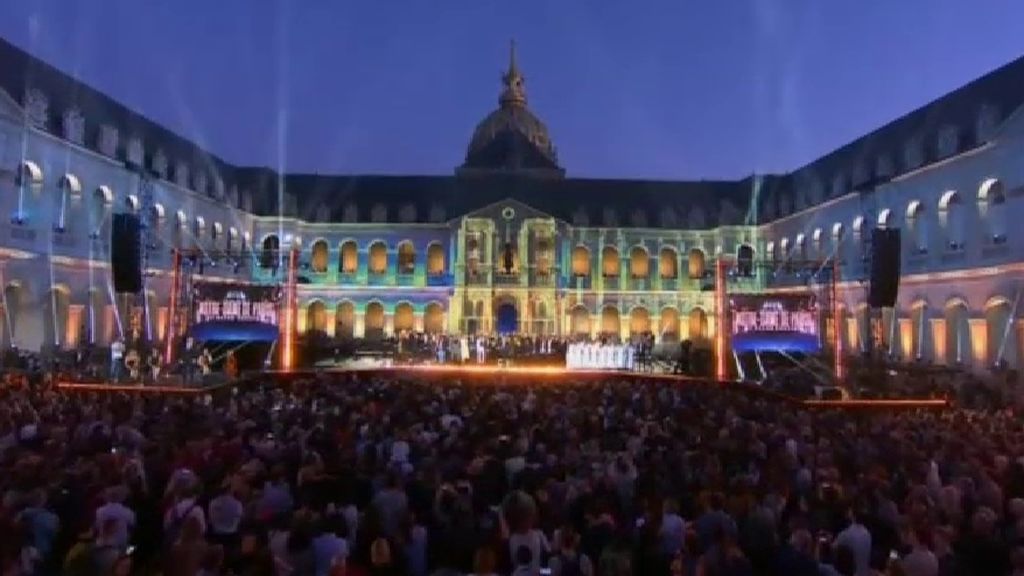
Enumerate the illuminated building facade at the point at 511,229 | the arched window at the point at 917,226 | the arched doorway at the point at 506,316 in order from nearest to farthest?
the illuminated building facade at the point at 511,229 < the arched window at the point at 917,226 < the arched doorway at the point at 506,316

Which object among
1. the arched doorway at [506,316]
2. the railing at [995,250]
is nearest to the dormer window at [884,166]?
the railing at [995,250]

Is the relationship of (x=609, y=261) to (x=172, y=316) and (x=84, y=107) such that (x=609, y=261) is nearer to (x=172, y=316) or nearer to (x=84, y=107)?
(x=84, y=107)

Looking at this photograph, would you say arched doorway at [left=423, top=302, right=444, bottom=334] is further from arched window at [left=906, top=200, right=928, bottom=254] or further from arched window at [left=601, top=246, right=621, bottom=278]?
arched window at [left=906, top=200, right=928, bottom=254]

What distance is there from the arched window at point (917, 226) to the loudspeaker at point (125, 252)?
3211 cm

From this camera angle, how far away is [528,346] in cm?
4828

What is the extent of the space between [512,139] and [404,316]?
20.0 metres

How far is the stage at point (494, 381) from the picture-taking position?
23.5 m

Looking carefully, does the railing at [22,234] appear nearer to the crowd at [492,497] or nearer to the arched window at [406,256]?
the crowd at [492,497]

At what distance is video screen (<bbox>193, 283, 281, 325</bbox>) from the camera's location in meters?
34.3

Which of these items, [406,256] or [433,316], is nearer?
[433,316]

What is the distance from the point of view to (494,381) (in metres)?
29.7

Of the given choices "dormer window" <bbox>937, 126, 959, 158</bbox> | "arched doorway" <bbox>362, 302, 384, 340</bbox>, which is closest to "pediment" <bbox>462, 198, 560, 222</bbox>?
"arched doorway" <bbox>362, 302, 384, 340</bbox>

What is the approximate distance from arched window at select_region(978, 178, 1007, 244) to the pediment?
109 feet

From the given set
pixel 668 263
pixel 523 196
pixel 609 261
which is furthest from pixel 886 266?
pixel 523 196
